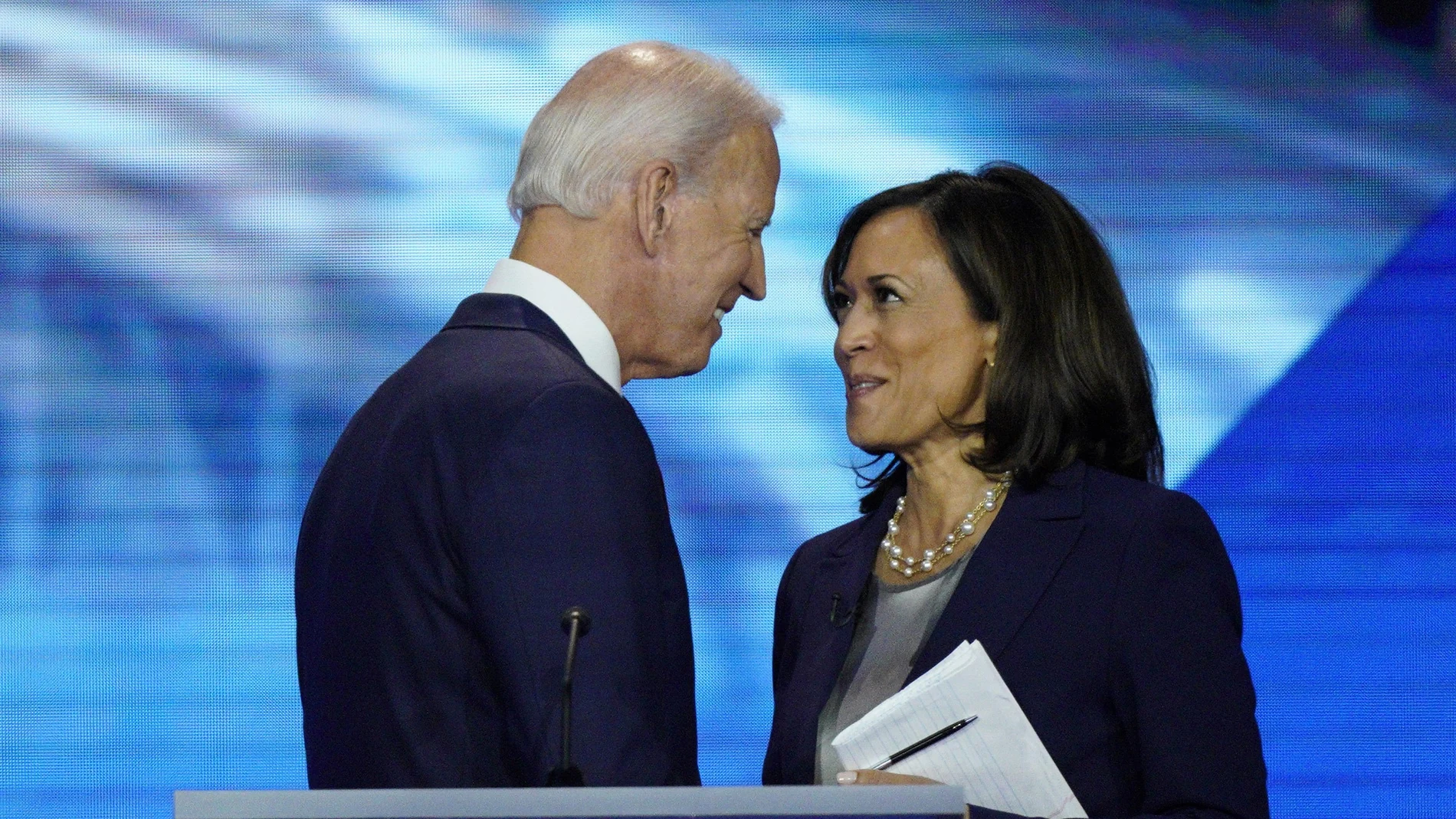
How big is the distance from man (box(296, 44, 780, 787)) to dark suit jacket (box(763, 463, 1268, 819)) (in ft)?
2.12

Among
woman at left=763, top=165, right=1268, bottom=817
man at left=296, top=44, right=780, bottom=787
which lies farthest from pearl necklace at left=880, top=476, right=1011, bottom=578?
man at left=296, top=44, right=780, bottom=787

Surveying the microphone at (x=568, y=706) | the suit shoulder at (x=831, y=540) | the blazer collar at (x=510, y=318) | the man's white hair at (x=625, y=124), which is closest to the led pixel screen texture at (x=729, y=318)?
the suit shoulder at (x=831, y=540)

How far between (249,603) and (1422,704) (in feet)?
8.53

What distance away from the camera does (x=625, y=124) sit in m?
1.78

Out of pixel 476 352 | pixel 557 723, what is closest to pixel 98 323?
pixel 476 352

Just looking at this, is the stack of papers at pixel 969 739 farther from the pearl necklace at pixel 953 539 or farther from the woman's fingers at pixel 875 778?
the pearl necklace at pixel 953 539

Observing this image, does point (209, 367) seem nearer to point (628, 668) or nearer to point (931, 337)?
point (931, 337)

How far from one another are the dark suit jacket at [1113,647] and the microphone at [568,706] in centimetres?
75

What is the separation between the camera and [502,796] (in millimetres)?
1097

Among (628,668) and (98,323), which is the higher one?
(98,323)

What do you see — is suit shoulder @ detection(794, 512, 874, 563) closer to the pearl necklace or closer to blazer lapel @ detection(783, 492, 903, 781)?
blazer lapel @ detection(783, 492, 903, 781)

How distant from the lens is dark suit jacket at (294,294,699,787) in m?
1.47

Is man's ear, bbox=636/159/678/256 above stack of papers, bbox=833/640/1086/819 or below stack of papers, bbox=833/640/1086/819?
above

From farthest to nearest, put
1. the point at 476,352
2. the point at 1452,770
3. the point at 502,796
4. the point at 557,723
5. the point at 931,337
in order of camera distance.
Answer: the point at 1452,770 < the point at 931,337 < the point at 476,352 < the point at 557,723 < the point at 502,796
